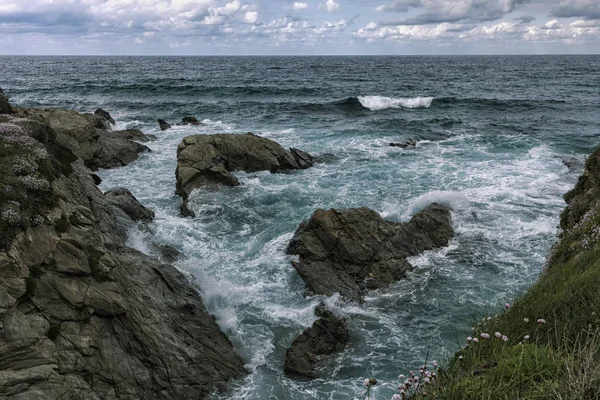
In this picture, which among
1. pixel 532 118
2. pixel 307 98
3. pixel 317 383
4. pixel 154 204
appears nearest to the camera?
pixel 317 383

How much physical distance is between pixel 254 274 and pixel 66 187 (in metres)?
7.06

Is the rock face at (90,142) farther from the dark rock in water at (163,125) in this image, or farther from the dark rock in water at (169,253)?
the dark rock in water at (169,253)

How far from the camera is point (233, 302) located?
1470cm

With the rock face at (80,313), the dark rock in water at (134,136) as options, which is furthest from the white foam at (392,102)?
the rock face at (80,313)

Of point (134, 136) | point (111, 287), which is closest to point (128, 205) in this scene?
point (111, 287)

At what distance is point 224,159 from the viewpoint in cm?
2764

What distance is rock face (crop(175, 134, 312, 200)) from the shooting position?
24.9m

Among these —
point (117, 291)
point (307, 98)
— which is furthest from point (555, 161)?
point (307, 98)

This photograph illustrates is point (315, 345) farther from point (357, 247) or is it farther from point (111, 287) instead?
point (111, 287)

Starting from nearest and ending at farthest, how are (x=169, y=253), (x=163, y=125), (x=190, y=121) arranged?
1. (x=169, y=253)
2. (x=163, y=125)
3. (x=190, y=121)

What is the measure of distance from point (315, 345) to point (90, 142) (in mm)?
24076

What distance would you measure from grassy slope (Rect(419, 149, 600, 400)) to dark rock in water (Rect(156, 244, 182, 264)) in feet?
39.9

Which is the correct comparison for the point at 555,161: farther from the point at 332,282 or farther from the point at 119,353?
the point at 119,353

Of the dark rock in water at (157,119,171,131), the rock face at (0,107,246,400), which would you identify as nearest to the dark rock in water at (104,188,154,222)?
the rock face at (0,107,246,400)
